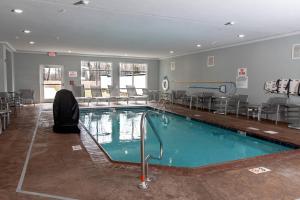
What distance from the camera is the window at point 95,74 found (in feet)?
38.1

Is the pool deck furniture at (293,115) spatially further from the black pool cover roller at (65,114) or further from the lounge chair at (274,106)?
the black pool cover roller at (65,114)

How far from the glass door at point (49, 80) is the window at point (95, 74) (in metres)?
1.06

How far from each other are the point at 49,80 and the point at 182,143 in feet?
27.2

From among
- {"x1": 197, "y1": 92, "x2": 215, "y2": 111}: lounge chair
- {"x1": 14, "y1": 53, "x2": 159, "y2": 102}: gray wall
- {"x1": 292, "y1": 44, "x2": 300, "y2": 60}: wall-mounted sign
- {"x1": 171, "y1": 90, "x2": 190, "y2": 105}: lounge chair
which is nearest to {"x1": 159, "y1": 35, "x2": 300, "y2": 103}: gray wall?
{"x1": 292, "y1": 44, "x2": 300, "y2": 60}: wall-mounted sign

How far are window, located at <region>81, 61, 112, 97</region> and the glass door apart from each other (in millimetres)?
1056

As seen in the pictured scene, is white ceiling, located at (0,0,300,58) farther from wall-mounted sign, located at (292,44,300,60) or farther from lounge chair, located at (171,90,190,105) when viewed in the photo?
lounge chair, located at (171,90,190,105)

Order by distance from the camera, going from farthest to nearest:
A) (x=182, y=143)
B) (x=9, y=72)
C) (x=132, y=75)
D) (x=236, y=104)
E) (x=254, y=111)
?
(x=132, y=75)
(x=9, y=72)
(x=236, y=104)
(x=254, y=111)
(x=182, y=143)

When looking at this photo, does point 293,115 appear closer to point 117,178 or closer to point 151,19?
point 151,19

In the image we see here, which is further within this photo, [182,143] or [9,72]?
[9,72]

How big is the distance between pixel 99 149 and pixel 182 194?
179cm

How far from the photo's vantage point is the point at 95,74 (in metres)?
11.8

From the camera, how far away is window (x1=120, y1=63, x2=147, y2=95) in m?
12.3

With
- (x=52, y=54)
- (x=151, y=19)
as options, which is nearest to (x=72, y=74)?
(x=52, y=54)

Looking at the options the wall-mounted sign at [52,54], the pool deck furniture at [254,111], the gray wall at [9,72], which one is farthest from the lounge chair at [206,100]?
the gray wall at [9,72]
